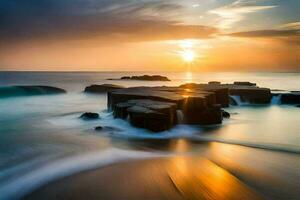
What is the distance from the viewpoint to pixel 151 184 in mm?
4785

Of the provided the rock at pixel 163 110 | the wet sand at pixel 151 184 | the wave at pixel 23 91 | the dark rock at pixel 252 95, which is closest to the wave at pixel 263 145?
the rock at pixel 163 110

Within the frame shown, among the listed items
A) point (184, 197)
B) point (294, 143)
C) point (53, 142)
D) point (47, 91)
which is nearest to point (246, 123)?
point (294, 143)

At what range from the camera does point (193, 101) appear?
37.3ft

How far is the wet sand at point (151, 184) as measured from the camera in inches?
171

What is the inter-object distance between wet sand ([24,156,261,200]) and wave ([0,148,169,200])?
0.84 ft

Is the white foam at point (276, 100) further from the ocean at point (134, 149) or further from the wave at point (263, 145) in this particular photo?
the wave at point (263, 145)

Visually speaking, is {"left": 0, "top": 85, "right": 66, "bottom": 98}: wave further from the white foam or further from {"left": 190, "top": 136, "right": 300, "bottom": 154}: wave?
{"left": 190, "top": 136, "right": 300, "bottom": 154}: wave

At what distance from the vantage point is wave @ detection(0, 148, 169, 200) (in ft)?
15.5

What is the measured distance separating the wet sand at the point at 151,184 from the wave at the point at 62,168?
257 mm

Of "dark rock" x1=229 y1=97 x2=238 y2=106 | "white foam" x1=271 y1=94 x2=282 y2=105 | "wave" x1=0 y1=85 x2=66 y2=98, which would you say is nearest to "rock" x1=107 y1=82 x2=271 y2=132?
"dark rock" x1=229 y1=97 x2=238 y2=106

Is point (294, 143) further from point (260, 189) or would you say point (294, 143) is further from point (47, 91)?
point (47, 91)

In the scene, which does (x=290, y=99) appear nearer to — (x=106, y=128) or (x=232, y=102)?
(x=232, y=102)

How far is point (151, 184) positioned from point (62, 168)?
2.06 metres

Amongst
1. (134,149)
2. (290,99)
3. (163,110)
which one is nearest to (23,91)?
(290,99)
